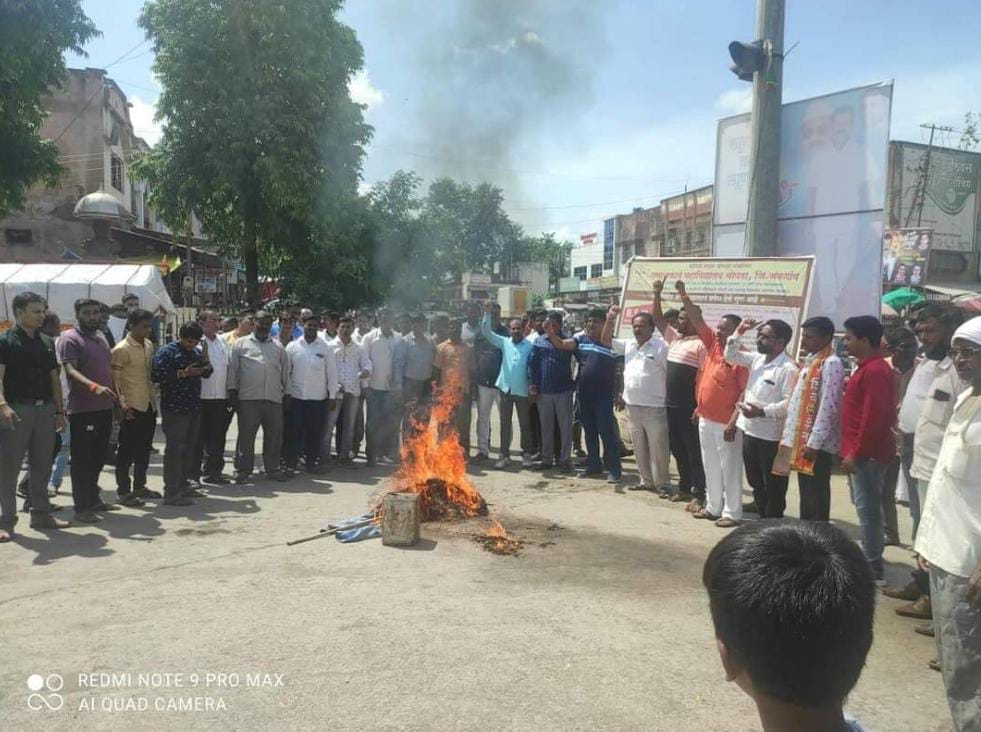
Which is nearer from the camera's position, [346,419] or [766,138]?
[766,138]

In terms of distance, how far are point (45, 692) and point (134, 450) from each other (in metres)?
4.07

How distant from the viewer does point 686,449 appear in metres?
7.61

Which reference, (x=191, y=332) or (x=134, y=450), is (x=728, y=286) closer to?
(x=191, y=332)

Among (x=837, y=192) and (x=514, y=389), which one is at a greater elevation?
(x=837, y=192)

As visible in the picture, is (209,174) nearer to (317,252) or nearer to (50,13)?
(317,252)

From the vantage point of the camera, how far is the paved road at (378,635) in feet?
10.7

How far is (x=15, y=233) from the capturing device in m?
22.8

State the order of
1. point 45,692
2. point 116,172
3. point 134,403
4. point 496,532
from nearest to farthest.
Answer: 1. point 45,692
2. point 496,532
3. point 134,403
4. point 116,172

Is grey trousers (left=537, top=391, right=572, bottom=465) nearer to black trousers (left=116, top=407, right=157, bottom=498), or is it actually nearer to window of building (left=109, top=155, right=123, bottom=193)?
black trousers (left=116, top=407, right=157, bottom=498)

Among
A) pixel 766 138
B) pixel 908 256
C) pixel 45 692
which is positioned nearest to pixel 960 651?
pixel 45 692

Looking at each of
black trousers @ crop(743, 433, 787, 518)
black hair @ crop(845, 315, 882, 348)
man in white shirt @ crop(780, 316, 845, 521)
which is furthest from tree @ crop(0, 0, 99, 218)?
black hair @ crop(845, 315, 882, 348)

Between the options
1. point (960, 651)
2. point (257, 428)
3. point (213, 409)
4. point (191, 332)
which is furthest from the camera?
point (257, 428)

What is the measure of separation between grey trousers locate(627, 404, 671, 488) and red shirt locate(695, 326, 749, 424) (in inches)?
40.0

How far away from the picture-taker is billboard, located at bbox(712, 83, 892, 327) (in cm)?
714
